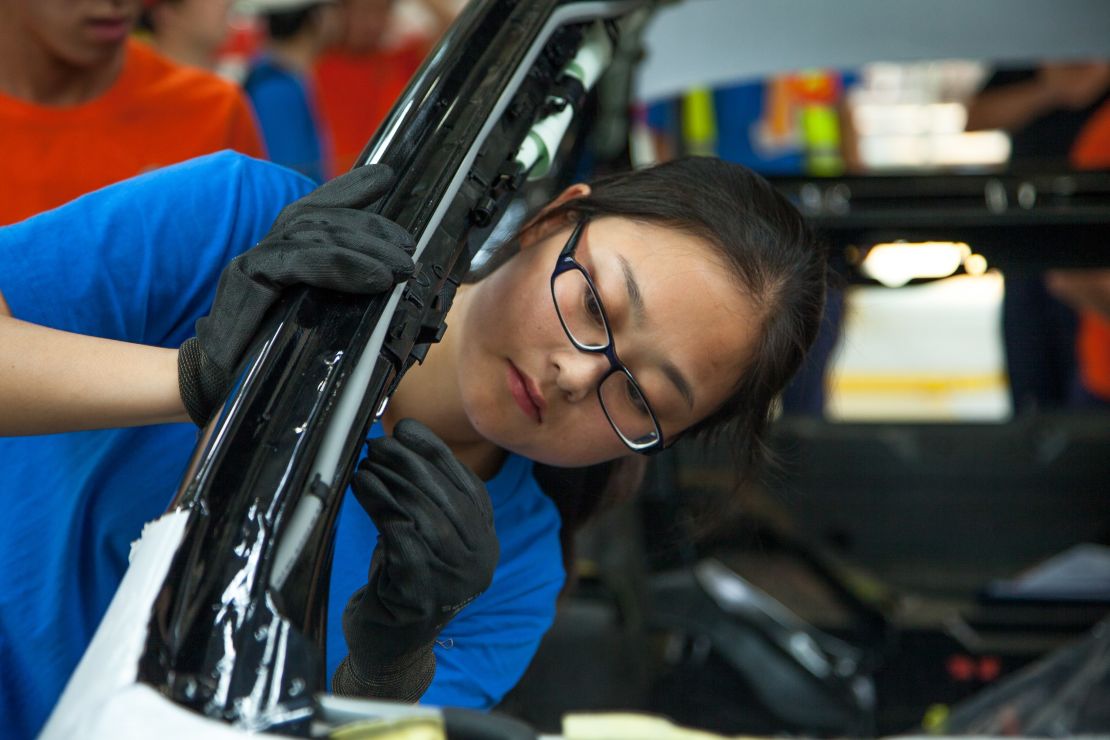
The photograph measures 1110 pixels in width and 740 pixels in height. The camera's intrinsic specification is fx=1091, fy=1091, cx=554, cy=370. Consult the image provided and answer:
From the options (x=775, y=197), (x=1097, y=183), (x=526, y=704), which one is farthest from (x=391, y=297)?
(x=1097, y=183)

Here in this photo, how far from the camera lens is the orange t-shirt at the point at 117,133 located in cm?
128

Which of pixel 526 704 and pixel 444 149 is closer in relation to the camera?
pixel 444 149

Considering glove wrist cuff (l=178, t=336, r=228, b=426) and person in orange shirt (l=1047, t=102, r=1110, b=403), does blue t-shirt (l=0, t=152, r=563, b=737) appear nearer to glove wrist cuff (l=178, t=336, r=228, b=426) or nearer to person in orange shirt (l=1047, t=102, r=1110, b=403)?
glove wrist cuff (l=178, t=336, r=228, b=426)

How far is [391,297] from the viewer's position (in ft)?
2.66

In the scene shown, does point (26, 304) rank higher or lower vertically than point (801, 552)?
higher

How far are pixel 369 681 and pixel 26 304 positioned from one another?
413 millimetres

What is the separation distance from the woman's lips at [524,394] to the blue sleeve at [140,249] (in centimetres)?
27

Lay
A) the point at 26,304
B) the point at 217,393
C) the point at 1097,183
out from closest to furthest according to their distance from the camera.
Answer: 1. the point at 217,393
2. the point at 26,304
3. the point at 1097,183

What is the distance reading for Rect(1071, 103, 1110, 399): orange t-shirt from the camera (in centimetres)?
268

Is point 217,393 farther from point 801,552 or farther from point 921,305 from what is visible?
point 921,305

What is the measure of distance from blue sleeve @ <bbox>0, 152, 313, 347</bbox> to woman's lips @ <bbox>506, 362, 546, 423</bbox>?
272 mm

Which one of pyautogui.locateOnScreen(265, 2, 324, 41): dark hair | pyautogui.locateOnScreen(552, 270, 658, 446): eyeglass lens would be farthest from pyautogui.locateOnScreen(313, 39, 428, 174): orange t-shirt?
pyautogui.locateOnScreen(552, 270, 658, 446): eyeglass lens

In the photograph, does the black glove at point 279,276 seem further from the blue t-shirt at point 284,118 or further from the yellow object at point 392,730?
the blue t-shirt at point 284,118

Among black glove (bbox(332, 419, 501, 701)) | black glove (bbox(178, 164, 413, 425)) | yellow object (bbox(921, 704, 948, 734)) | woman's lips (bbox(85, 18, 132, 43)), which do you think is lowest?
yellow object (bbox(921, 704, 948, 734))
